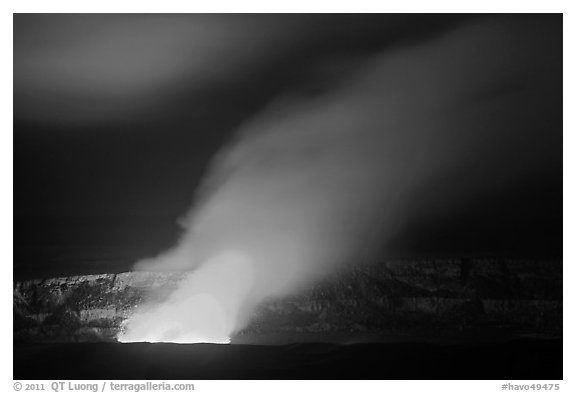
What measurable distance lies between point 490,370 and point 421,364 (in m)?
1.83

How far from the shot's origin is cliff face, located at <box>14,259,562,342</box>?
773 inches

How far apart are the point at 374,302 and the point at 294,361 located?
666cm

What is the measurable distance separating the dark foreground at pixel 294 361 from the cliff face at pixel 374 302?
3298 mm

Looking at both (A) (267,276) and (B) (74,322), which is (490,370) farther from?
(B) (74,322)

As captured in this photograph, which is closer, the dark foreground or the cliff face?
the dark foreground

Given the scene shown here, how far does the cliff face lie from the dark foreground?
3.30 meters

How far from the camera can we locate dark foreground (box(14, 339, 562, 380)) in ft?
43.2

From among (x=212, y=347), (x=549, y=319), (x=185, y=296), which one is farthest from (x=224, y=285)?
(x=549, y=319)

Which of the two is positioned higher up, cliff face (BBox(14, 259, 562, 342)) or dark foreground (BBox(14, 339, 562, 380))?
cliff face (BBox(14, 259, 562, 342))

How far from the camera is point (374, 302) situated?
2019cm

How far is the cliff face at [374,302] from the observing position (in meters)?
19.6

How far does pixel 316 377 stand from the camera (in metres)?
12.9

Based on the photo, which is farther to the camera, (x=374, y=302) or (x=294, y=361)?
(x=374, y=302)

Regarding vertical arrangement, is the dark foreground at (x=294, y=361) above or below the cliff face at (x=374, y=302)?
below
